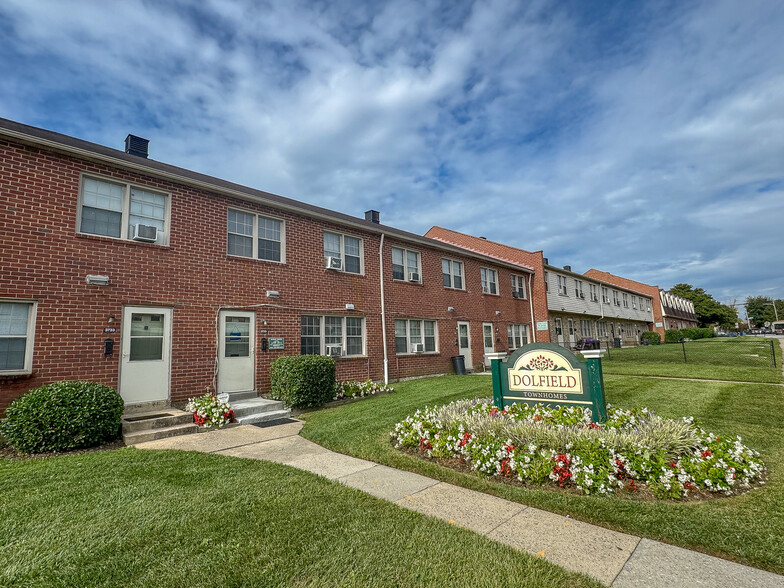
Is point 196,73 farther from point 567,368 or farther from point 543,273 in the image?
point 543,273

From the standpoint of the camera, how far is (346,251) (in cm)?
1305

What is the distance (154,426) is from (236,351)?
113 inches

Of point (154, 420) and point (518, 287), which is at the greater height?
point (518, 287)

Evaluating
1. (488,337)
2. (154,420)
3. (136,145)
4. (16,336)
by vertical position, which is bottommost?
(154,420)

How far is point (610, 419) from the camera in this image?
5.84m

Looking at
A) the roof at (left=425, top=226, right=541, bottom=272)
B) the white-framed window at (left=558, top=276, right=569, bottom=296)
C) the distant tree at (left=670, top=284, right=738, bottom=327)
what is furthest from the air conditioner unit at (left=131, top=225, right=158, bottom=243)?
the distant tree at (left=670, top=284, right=738, bottom=327)

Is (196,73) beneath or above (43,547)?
above

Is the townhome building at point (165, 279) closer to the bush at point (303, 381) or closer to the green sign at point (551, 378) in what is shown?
the bush at point (303, 381)

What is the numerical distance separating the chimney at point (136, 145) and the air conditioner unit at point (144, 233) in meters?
3.35

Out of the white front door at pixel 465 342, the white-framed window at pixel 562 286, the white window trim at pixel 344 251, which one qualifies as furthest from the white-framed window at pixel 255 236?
the white-framed window at pixel 562 286

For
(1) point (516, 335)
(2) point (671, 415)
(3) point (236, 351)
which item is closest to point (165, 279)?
(3) point (236, 351)

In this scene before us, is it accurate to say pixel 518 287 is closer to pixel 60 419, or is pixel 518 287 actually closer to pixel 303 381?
pixel 303 381

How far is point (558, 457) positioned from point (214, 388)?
7.84 metres

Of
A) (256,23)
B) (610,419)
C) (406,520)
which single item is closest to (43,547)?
(406,520)
